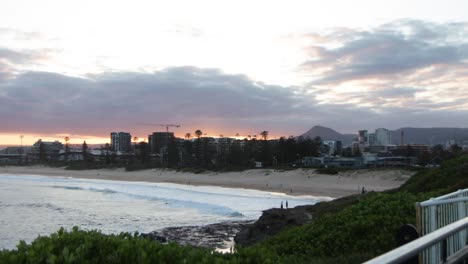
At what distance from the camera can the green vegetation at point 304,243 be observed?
4.06 m

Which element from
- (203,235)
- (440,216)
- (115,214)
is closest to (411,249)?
(440,216)

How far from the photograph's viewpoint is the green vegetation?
13.3 feet

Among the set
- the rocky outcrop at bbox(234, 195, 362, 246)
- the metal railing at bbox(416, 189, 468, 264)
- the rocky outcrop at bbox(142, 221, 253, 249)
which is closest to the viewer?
the metal railing at bbox(416, 189, 468, 264)

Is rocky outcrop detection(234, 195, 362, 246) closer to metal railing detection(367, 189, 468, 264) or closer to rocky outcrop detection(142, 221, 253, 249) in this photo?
rocky outcrop detection(142, 221, 253, 249)

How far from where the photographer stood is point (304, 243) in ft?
36.3

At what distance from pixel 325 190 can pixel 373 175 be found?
8.85m

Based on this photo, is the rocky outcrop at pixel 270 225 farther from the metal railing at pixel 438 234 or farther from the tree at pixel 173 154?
the tree at pixel 173 154

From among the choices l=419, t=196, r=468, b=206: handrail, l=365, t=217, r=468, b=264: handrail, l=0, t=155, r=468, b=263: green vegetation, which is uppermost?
l=365, t=217, r=468, b=264: handrail

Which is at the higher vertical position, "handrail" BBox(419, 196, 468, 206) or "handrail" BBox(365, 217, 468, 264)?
"handrail" BBox(365, 217, 468, 264)

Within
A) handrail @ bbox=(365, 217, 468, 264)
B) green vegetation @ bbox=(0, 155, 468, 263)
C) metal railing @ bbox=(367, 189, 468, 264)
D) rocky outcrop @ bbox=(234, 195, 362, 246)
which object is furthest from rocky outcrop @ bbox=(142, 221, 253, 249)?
handrail @ bbox=(365, 217, 468, 264)

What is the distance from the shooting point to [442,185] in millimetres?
18078

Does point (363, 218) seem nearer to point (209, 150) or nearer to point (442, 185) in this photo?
point (442, 185)

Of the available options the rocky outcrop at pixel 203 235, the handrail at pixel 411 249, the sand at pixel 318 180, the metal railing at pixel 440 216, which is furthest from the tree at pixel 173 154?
the handrail at pixel 411 249

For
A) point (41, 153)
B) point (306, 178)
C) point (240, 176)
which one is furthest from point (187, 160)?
point (41, 153)
